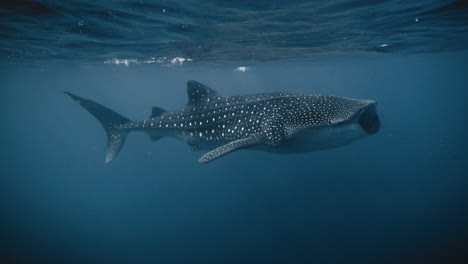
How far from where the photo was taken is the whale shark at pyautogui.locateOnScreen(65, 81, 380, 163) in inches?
210

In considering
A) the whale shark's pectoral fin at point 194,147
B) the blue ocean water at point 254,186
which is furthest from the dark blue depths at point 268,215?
the whale shark's pectoral fin at point 194,147

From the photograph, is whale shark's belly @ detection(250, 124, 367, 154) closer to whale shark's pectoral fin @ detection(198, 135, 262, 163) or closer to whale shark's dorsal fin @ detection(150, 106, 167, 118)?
whale shark's pectoral fin @ detection(198, 135, 262, 163)

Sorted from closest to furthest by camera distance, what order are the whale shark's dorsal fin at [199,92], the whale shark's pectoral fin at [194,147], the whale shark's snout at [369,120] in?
the whale shark's snout at [369,120], the whale shark's dorsal fin at [199,92], the whale shark's pectoral fin at [194,147]

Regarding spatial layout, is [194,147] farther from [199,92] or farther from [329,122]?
[329,122]

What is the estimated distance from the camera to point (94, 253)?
19.3 m

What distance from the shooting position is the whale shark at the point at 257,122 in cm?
533

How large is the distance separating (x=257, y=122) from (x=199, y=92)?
8.43ft

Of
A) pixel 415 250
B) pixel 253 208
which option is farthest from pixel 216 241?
pixel 415 250

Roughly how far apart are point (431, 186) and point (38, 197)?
4973 centimetres

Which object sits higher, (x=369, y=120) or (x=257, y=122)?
(x=369, y=120)

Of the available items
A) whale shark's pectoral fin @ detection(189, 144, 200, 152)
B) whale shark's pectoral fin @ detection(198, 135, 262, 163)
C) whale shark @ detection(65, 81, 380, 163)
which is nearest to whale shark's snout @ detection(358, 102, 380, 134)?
whale shark @ detection(65, 81, 380, 163)

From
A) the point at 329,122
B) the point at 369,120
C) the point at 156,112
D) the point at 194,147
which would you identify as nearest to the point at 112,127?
the point at 156,112

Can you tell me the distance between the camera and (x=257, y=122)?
680 centimetres

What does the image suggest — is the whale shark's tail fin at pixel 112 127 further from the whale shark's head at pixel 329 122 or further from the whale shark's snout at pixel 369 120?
the whale shark's snout at pixel 369 120
